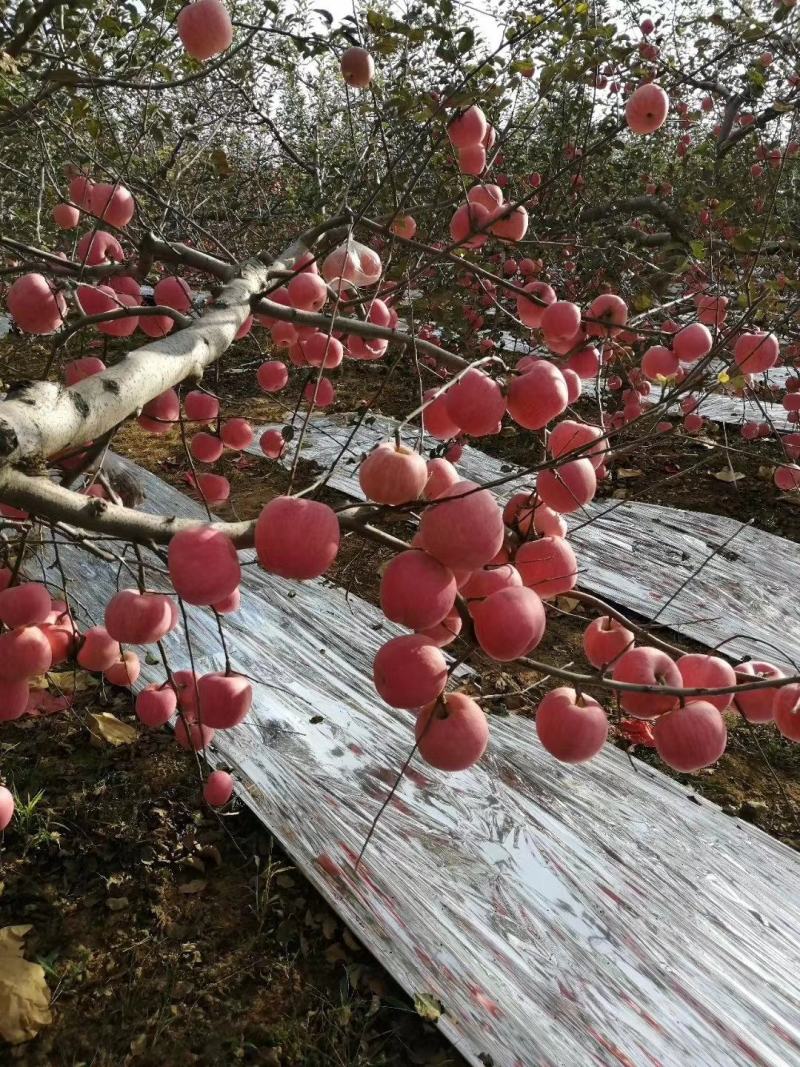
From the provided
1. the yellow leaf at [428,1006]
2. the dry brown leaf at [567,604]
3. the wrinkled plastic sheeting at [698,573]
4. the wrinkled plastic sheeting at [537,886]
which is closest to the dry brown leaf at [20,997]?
the wrinkled plastic sheeting at [537,886]

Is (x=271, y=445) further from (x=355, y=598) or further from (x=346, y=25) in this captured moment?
(x=346, y=25)

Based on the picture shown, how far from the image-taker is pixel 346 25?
1927 mm

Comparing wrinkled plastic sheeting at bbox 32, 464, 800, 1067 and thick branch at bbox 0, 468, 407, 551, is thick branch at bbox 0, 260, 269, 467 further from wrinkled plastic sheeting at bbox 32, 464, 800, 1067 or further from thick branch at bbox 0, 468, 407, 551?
wrinkled plastic sheeting at bbox 32, 464, 800, 1067

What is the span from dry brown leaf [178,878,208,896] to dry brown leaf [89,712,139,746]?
476mm

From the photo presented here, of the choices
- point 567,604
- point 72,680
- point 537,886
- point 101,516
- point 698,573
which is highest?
point 101,516

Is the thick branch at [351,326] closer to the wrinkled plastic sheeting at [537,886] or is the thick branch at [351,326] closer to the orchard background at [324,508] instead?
the orchard background at [324,508]

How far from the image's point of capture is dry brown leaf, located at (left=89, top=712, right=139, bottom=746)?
6.60 feet

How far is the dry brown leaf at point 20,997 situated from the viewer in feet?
4.52

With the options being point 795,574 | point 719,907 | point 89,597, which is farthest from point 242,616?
point 795,574

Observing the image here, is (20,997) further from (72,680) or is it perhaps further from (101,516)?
(101,516)

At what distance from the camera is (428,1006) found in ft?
4.52

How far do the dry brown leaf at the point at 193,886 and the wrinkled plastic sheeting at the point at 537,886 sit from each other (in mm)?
191

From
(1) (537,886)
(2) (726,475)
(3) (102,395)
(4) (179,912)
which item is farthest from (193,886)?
(2) (726,475)

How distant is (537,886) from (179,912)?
78 centimetres
